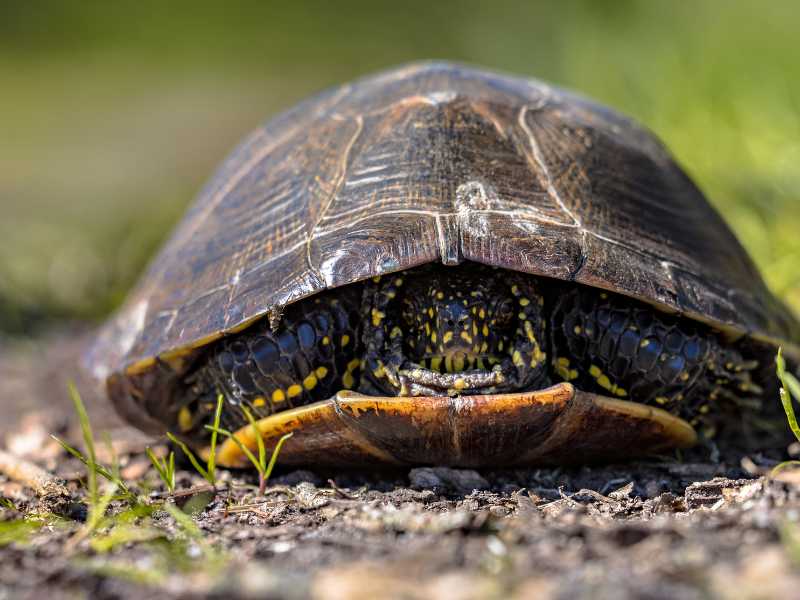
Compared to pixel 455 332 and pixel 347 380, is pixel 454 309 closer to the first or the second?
pixel 455 332

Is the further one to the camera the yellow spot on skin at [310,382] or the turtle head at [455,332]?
the yellow spot on skin at [310,382]

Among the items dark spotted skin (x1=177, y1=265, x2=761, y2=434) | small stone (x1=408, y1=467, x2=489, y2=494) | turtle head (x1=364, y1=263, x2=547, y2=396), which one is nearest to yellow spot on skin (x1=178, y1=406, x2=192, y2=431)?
dark spotted skin (x1=177, y1=265, x2=761, y2=434)

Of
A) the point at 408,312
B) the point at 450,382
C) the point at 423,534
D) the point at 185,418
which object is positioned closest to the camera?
the point at 423,534

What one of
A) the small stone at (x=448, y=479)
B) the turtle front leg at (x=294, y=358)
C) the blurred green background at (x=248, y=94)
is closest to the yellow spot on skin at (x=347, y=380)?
the turtle front leg at (x=294, y=358)

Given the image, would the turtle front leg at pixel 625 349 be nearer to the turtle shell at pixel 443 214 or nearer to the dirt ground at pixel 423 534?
the turtle shell at pixel 443 214

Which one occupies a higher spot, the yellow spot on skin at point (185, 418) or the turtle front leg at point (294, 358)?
the turtle front leg at point (294, 358)

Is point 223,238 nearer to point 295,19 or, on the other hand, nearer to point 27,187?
point 27,187

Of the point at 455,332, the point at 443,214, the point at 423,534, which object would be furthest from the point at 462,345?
the point at 423,534
